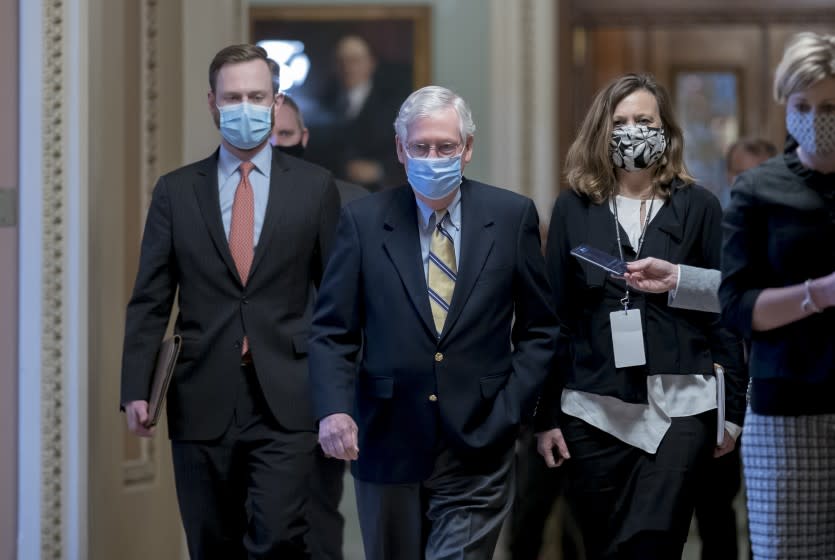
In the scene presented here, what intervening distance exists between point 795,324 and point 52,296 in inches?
128

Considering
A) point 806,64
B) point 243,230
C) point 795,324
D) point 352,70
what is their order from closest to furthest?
point 806,64 → point 795,324 → point 243,230 → point 352,70

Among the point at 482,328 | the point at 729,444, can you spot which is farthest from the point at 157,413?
the point at 729,444

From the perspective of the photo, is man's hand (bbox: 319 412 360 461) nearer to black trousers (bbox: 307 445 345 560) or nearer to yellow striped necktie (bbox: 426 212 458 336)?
yellow striped necktie (bbox: 426 212 458 336)

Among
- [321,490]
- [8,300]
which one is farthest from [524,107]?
[8,300]

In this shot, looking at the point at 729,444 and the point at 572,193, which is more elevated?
the point at 572,193

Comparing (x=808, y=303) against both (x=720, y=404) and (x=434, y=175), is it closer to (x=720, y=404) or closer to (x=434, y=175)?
(x=720, y=404)

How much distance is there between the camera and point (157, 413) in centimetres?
465

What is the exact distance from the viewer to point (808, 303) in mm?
3316

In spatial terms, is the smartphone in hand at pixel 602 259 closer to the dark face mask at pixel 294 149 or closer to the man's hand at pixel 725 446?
the man's hand at pixel 725 446

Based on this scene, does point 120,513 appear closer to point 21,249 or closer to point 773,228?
point 21,249

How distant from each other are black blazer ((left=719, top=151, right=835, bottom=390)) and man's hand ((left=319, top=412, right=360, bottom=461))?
1.08m

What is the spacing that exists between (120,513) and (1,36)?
202cm

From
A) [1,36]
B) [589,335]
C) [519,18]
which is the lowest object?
[589,335]

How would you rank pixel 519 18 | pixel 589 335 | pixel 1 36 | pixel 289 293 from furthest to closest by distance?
pixel 519 18, pixel 1 36, pixel 289 293, pixel 589 335
